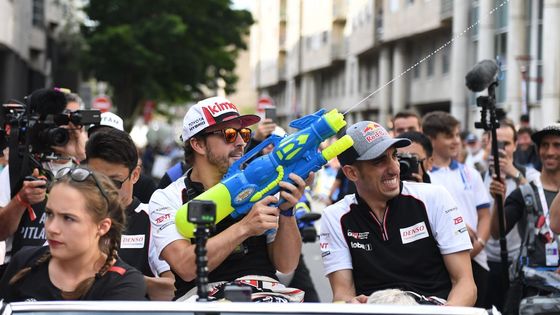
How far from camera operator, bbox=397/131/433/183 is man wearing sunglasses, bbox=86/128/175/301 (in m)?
1.83

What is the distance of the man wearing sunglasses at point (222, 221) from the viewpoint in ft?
17.5

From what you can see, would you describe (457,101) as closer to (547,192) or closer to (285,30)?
(547,192)

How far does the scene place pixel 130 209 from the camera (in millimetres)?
6516

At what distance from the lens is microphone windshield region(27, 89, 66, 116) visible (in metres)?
7.30

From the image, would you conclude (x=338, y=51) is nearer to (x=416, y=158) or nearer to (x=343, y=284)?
(x=416, y=158)

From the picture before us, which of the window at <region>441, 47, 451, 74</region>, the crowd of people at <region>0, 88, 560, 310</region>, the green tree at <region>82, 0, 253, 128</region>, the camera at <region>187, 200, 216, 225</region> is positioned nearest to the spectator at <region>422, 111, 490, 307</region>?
the crowd of people at <region>0, 88, 560, 310</region>

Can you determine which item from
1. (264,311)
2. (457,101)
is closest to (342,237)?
(264,311)

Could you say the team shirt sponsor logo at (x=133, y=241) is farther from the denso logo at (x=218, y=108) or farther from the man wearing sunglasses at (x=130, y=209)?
the denso logo at (x=218, y=108)

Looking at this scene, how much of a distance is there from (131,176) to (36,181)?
549mm

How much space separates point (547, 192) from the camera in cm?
817

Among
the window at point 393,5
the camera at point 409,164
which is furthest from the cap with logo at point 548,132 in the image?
the window at point 393,5

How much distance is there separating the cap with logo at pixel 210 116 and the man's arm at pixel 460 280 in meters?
1.27

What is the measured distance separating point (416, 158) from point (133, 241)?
2.40 metres

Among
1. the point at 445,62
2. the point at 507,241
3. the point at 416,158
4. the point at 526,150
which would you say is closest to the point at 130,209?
the point at 416,158
